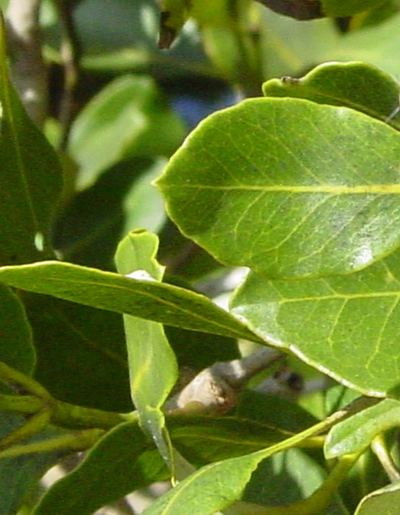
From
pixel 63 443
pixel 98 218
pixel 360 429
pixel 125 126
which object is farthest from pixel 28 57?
pixel 360 429

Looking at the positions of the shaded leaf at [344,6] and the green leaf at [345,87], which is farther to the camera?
the shaded leaf at [344,6]

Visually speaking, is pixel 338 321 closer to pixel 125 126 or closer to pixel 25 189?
pixel 25 189

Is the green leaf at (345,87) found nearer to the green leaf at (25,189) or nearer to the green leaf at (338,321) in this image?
the green leaf at (338,321)

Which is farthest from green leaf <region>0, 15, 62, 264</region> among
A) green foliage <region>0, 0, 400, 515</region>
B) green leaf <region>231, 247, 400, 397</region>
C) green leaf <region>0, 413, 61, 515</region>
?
green leaf <region>231, 247, 400, 397</region>

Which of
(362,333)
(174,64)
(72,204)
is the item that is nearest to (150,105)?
(174,64)

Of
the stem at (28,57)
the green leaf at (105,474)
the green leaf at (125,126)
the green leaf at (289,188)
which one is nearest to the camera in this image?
the green leaf at (289,188)

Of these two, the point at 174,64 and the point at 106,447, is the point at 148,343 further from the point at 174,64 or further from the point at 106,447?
the point at 174,64

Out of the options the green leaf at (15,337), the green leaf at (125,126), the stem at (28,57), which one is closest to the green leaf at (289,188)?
the green leaf at (15,337)
